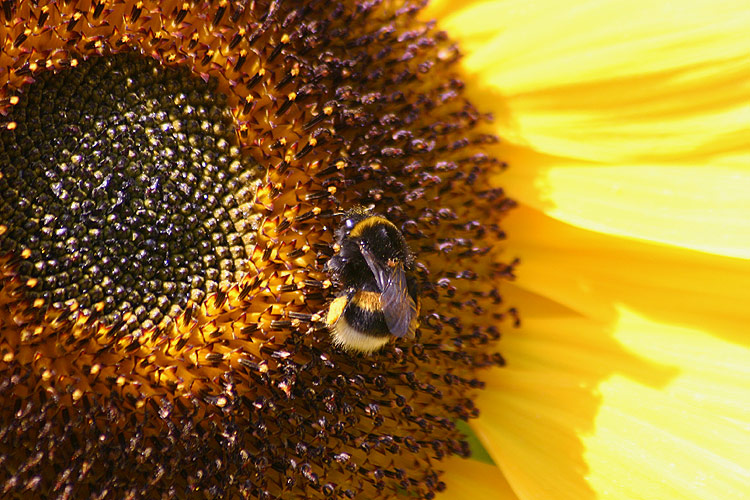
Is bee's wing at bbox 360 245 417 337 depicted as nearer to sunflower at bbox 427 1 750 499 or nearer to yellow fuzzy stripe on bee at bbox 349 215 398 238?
yellow fuzzy stripe on bee at bbox 349 215 398 238

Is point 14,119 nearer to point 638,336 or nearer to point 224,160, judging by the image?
point 224,160

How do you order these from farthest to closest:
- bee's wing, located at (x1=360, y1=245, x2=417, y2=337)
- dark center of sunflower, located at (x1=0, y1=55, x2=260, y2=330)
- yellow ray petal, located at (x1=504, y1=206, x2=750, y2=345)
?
yellow ray petal, located at (x1=504, y1=206, x2=750, y2=345)
bee's wing, located at (x1=360, y1=245, x2=417, y2=337)
dark center of sunflower, located at (x1=0, y1=55, x2=260, y2=330)

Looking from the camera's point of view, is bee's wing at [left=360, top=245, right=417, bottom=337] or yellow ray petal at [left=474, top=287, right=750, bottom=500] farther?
yellow ray petal at [left=474, top=287, right=750, bottom=500]

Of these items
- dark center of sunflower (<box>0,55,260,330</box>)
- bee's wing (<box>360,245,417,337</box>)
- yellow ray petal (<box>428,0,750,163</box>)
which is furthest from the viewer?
yellow ray petal (<box>428,0,750,163</box>)

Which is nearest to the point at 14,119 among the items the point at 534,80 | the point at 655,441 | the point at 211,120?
the point at 211,120

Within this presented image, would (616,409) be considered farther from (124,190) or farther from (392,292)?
(124,190)

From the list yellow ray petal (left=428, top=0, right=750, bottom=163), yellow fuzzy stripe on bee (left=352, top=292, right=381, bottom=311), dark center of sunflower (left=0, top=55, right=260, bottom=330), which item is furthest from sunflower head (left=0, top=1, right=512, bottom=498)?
yellow ray petal (left=428, top=0, right=750, bottom=163)

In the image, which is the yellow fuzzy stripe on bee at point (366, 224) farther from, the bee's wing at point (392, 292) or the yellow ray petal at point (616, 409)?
the yellow ray petal at point (616, 409)

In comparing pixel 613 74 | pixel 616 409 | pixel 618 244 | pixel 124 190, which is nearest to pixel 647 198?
pixel 618 244
